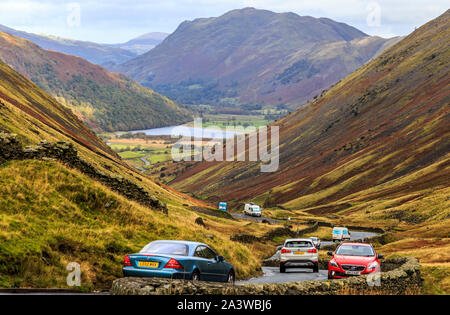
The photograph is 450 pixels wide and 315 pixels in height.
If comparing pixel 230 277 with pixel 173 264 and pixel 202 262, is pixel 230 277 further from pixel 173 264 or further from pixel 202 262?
pixel 173 264

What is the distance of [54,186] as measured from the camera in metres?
25.5

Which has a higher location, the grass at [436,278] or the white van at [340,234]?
the white van at [340,234]

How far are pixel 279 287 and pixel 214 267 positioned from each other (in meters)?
5.00

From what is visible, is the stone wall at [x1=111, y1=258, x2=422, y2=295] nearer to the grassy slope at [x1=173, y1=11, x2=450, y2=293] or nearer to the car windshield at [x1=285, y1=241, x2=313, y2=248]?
the car windshield at [x1=285, y1=241, x2=313, y2=248]

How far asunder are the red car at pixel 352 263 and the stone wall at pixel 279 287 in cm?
281

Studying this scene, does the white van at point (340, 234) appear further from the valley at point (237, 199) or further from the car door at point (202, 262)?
the car door at point (202, 262)

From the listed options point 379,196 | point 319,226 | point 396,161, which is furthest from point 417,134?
point 319,226

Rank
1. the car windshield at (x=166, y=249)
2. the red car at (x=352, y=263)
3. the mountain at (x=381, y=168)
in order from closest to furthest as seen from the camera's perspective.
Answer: the car windshield at (x=166, y=249) < the red car at (x=352, y=263) < the mountain at (x=381, y=168)

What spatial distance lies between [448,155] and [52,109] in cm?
8946

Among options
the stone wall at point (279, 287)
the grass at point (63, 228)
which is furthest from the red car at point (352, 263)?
the grass at point (63, 228)

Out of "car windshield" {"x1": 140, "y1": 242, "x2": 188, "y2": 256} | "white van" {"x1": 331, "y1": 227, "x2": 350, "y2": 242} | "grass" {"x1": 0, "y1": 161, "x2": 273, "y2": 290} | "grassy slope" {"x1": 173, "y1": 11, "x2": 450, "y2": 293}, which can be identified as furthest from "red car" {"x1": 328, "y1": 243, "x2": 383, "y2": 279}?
"white van" {"x1": 331, "y1": 227, "x2": 350, "y2": 242}

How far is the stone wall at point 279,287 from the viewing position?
13.9 meters

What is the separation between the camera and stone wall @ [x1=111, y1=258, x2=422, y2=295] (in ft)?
45.5
